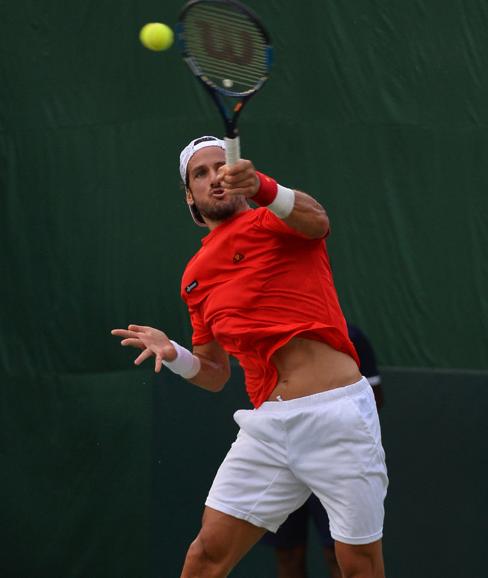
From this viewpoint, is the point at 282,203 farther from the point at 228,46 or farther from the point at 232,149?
the point at 228,46

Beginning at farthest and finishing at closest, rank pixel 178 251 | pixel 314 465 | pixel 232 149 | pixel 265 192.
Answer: pixel 178 251 < pixel 314 465 < pixel 265 192 < pixel 232 149

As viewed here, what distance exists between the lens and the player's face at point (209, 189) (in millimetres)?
3803

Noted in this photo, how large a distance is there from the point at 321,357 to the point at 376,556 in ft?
2.09

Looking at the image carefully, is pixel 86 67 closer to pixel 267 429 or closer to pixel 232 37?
pixel 232 37

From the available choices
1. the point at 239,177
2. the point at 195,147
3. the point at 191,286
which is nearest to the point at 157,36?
the point at 195,147

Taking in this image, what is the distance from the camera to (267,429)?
3.58 meters

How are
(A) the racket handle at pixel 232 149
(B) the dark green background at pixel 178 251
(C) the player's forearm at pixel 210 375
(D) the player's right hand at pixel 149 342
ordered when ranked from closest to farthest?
(A) the racket handle at pixel 232 149, (D) the player's right hand at pixel 149 342, (C) the player's forearm at pixel 210 375, (B) the dark green background at pixel 178 251

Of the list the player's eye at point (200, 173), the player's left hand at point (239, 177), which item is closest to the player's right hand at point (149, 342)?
the player's eye at point (200, 173)

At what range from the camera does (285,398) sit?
11.7 ft

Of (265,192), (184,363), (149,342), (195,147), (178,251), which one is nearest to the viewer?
(265,192)

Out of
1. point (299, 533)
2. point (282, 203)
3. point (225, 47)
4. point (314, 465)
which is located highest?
point (225, 47)

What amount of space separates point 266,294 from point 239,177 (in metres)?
0.64

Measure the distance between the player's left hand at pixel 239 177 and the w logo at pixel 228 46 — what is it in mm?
508

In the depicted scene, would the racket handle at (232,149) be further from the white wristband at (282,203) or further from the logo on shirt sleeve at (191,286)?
the logo on shirt sleeve at (191,286)
